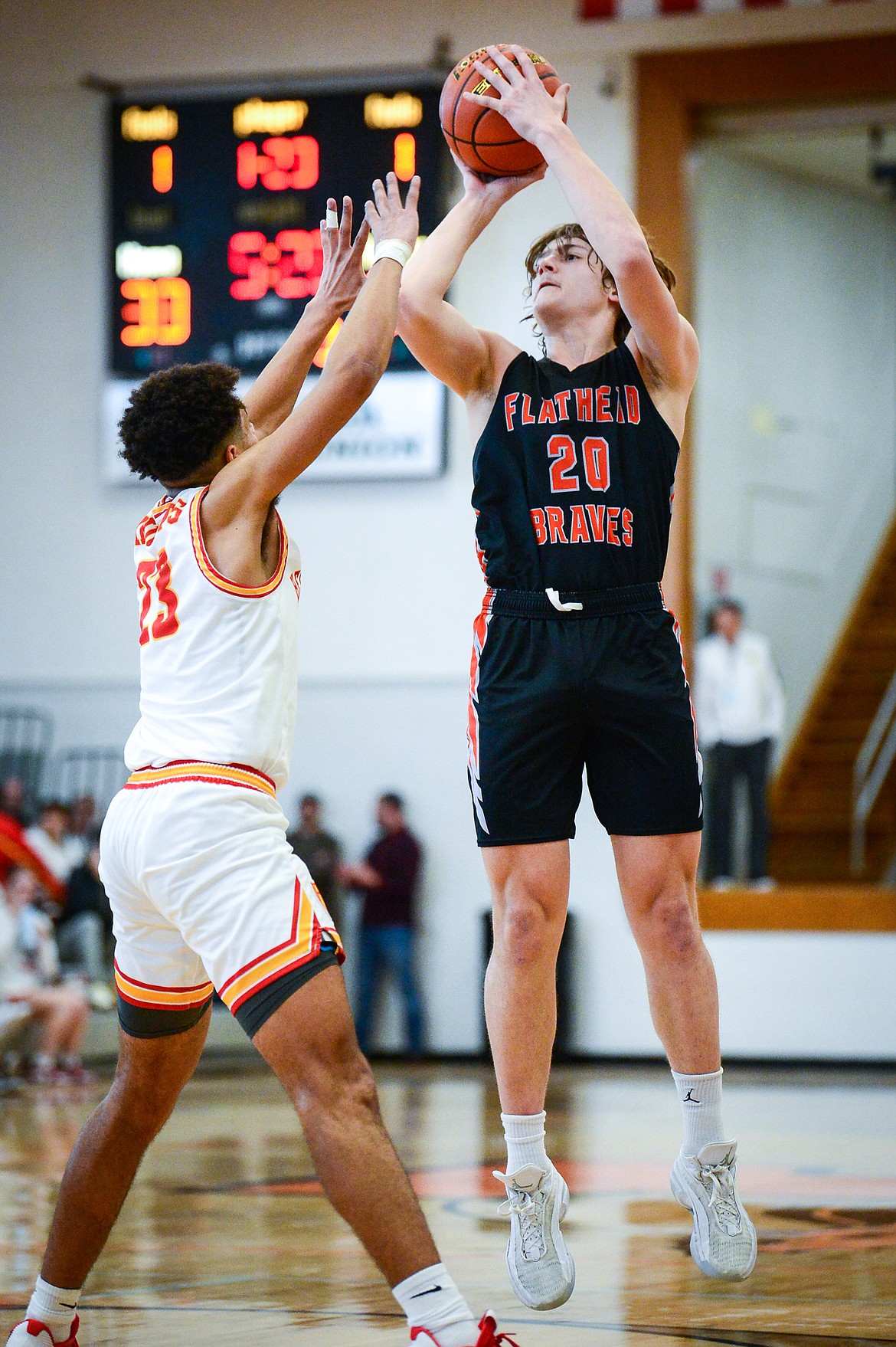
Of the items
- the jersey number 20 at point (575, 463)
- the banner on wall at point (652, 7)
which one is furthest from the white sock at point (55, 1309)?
the banner on wall at point (652, 7)

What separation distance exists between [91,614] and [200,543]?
27.8ft

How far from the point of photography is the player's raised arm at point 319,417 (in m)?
3.05

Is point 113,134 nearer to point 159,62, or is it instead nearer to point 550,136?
point 159,62

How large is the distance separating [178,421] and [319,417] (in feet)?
1.10

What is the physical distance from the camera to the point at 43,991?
9.05 meters

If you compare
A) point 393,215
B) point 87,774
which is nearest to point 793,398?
point 87,774

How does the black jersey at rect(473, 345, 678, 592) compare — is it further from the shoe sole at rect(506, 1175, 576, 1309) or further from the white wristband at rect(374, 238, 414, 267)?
the shoe sole at rect(506, 1175, 576, 1309)

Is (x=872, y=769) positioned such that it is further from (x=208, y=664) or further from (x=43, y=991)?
(x=208, y=664)

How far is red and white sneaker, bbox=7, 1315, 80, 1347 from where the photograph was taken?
3.11m

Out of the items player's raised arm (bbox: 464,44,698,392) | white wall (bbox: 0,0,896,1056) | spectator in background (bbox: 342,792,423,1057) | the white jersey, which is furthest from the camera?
spectator in background (bbox: 342,792,423,1057)

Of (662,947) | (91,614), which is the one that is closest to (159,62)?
(91,614)

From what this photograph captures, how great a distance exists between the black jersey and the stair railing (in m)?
9.57

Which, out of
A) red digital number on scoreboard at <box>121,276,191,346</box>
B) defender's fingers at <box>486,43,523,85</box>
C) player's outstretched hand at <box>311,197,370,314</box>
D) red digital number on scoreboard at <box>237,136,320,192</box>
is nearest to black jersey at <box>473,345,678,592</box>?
player's outstretched hand at <box>311,197,370,314</box>

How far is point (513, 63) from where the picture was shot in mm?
3639
